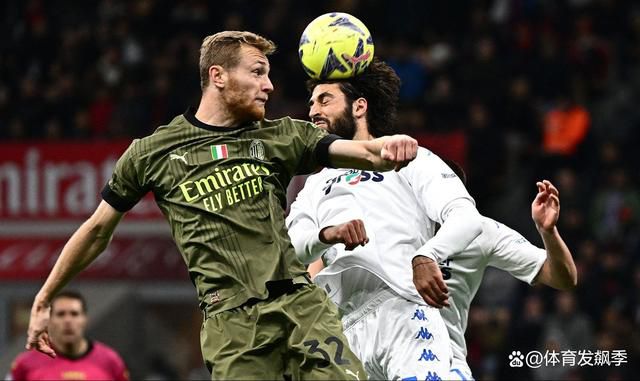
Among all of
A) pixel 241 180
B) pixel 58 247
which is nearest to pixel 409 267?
pixel 241 180

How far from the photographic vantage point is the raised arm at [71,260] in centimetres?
509

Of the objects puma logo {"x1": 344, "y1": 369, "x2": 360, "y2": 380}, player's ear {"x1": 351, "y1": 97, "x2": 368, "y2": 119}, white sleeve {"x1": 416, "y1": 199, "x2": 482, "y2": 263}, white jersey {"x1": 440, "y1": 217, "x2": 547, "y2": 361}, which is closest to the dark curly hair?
player's ear {"x1": 351, "y1": 97, "x2": 368, "y2": 119}

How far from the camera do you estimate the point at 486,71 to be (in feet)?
46.4

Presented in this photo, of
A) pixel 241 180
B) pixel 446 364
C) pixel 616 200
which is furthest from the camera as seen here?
pixel 616 200

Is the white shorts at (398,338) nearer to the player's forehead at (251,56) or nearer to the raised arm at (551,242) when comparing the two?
the raised arm at (551,242)

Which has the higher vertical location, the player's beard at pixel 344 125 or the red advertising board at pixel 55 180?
the player's beard at pixel 344 125

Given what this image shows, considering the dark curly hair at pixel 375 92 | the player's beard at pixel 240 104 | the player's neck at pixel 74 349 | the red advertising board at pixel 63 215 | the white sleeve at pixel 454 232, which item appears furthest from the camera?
the red advertising board at pixel 63 215

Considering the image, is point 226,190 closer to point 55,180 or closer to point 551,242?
point 551,242

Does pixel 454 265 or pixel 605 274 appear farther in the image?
pixel 605 274

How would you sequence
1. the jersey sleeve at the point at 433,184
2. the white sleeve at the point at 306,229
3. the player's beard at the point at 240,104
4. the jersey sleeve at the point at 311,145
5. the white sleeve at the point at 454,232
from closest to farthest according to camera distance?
the jersey sleeve at the point at 311,145, the player's beard at the point at 240,104, the white sleeve at the point at 454,232, the white sleeve at the point at 306,229, the jersey sleeve at the point at 433,184

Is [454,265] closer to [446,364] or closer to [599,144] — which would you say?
[446,364]

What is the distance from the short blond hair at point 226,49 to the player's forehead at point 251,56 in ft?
0.05

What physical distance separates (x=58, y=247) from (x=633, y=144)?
6.75 m

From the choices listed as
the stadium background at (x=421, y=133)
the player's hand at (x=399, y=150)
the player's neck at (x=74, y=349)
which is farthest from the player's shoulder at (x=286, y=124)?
the stadium background at (x=421, y=133)
